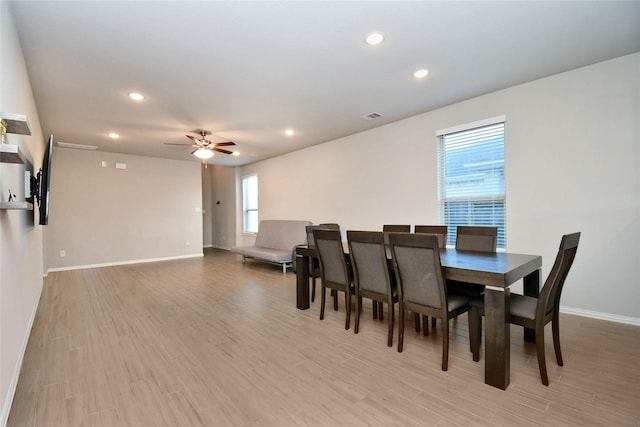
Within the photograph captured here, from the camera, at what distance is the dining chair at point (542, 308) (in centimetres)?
186

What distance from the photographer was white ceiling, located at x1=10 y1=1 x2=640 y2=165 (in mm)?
2152

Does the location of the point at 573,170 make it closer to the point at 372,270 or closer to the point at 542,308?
the point at 542,308

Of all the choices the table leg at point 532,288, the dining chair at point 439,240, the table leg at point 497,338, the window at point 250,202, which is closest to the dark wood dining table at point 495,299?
the table leg at point 497,338

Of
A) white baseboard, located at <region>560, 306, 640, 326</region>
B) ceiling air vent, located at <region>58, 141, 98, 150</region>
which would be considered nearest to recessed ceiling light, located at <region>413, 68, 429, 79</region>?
white baseboard, located at <region>560, 306, 640, 326</region>

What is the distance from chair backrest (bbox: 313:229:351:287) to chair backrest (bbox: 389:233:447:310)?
639mm

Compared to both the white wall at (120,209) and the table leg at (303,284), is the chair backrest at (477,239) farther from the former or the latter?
the white wall at (120,209)

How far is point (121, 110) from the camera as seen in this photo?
402cm

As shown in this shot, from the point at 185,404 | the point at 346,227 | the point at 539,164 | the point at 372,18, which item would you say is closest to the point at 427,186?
the point at 539,164

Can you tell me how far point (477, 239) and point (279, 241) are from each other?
428 cm

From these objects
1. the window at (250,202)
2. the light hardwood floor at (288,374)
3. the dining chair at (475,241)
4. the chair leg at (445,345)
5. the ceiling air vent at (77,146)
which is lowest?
the light hardwood floor at (288,374)

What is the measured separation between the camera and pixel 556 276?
1.86 metres

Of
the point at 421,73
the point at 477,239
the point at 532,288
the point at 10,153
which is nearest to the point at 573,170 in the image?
the point at 477,239

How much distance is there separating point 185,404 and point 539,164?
407 cm

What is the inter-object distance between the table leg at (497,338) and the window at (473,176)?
2060 mm
